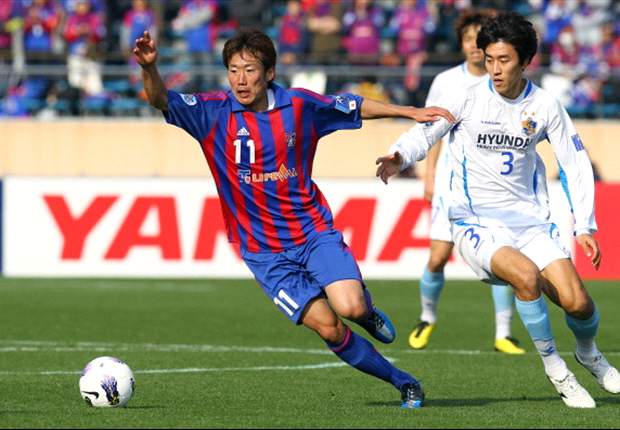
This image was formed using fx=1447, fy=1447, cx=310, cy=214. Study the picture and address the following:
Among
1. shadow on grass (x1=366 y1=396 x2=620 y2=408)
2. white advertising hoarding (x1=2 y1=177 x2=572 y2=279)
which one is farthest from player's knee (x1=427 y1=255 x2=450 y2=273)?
white advertising hoarding (x1=2 y1=177 x2=572 y2=279)

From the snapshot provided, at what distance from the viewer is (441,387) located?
365 inches

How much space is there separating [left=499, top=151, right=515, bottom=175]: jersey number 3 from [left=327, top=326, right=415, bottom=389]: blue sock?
1.41 meters

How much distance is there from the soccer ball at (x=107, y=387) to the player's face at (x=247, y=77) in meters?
1.65

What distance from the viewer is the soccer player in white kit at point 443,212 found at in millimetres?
11375

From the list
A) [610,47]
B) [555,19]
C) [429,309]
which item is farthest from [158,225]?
[610,47]

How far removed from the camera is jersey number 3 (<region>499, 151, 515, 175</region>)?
857cm

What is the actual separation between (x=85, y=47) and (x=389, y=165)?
52.4ft

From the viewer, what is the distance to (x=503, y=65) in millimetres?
8344

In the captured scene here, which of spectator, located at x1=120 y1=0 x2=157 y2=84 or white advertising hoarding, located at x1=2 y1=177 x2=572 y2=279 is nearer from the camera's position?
white advertising hoarding, located at x1=2 y1=177 x2=572 y2=279

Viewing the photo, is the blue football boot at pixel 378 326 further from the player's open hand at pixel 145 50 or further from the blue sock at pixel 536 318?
the player's open hand at pixel 145 50

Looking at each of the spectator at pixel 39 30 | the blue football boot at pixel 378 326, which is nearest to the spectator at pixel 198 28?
the spectator at pixel 39 30

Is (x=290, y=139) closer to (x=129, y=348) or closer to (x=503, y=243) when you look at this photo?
(x=503, y=243)

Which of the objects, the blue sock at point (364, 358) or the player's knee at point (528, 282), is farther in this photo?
the player's knee at point (528, 282)

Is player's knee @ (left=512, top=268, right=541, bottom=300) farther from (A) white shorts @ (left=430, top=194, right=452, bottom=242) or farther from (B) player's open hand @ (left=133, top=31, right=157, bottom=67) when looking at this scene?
(A) white shorts @ (left=430, top=194, right=452, bottom=242)
